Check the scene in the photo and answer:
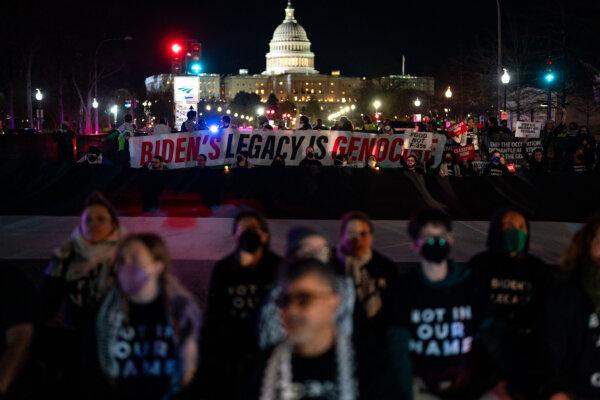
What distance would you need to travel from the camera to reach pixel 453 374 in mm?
4227

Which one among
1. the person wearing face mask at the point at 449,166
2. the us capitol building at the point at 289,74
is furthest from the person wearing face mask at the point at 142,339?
the us capitol building at the point at 289,74

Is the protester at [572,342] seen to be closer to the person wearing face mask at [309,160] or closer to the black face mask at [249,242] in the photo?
the black face mask at [249,242]

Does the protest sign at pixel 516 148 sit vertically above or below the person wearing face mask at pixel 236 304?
above

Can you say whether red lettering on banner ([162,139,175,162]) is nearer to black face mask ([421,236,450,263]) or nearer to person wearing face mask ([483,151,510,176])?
person wearing face mask ([483,151,510,176])

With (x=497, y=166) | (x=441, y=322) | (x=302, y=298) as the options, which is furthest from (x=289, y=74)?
(x=302, y=298)

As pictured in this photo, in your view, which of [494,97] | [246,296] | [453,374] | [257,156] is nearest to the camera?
[453,374]

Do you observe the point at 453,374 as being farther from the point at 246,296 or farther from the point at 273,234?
the point at 273,234

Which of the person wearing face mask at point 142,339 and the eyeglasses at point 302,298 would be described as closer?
the eyeglasses at point 302,298

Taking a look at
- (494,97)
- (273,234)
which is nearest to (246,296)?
(273,234)

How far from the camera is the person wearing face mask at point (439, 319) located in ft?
13.6

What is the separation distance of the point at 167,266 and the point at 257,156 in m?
13.0

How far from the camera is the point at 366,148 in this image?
17.2 m

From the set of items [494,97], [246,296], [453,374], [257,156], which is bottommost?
[453,374]

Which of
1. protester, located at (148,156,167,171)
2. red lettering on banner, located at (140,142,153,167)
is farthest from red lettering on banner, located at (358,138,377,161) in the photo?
red lettering on banner, located at (140,142,153,167)
